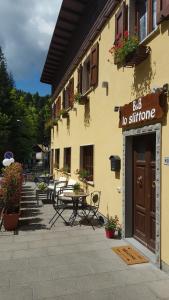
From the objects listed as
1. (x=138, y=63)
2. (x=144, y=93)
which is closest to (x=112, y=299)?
(x=144, y=93)

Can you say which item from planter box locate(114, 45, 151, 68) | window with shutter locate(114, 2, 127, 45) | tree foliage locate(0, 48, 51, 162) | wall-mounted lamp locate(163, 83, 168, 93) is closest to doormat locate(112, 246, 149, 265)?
wall-mounted lamp locate(163, 83, 168, 93)

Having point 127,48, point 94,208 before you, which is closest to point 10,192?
point 94,208

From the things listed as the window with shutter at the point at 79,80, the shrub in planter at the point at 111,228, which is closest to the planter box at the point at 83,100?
the window with shutter at the point at 79,80

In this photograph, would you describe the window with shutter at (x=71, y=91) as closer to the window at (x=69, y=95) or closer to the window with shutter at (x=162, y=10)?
the window at (x=69, y=95)

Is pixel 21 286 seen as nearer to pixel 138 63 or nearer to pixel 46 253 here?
pixel 46 253

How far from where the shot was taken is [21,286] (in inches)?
203

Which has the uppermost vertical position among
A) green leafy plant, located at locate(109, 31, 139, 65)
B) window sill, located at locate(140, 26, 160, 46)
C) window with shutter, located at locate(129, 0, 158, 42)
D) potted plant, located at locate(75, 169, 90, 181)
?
window with shutter, located at locate(129, 0, 158, 42)

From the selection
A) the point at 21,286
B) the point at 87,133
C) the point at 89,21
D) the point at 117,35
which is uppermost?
the point at 89,21

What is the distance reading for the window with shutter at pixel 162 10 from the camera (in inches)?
218

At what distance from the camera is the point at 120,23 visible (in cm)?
798

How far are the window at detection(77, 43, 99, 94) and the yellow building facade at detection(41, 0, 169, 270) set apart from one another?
0.12 ft

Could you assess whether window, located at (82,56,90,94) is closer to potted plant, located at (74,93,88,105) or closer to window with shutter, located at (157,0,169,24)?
potted plant, located at (74,93,88,105)

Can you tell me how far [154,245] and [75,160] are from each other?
308 inches

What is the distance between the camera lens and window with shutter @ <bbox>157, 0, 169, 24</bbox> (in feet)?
18.2
